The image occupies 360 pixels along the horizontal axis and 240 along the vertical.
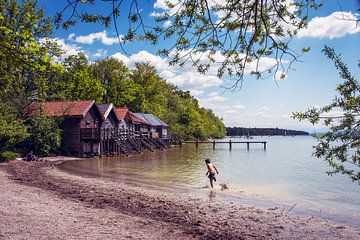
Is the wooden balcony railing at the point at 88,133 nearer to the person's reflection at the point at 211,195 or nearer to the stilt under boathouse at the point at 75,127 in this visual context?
the stilt under boathouse at the point at 75,127

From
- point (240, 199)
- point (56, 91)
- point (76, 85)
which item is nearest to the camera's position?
point (240, 199)

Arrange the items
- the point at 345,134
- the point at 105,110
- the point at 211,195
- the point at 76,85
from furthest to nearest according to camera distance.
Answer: the point at 76,85 → the point at 105,110 → the point at 211,195 → the point at 345,134

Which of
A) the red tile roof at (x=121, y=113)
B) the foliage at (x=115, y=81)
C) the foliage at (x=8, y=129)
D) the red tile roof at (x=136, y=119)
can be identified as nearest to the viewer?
the foliage at (x=8, y=129)

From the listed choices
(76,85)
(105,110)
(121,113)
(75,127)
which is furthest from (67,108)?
(76,85)

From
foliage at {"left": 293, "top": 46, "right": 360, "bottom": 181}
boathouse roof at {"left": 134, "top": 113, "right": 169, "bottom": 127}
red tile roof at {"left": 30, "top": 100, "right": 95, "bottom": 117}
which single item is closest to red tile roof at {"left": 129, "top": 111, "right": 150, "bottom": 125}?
boathouse roof at {"left": 134, "top": 113, "right": 169, "bottom": 127}

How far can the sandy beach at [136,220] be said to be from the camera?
326 inches

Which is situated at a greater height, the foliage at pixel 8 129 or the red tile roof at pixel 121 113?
the red tile roof at pixel 121 113

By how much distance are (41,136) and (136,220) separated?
28.1m

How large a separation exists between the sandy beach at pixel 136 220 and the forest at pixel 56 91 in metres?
4.15

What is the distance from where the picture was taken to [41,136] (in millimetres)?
34594

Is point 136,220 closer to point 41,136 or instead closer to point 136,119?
point 41,136

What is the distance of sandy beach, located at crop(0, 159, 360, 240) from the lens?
8.29 m

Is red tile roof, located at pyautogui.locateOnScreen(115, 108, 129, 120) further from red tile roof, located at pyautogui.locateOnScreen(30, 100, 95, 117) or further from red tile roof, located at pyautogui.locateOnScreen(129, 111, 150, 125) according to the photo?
red tile roof, located at pyautogui.locateOnScreen(30, 100, 95, 117)

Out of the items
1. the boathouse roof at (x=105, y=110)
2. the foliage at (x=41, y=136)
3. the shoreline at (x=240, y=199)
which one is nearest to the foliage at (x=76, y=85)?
the boathouse roof at (x=105, y=110)
